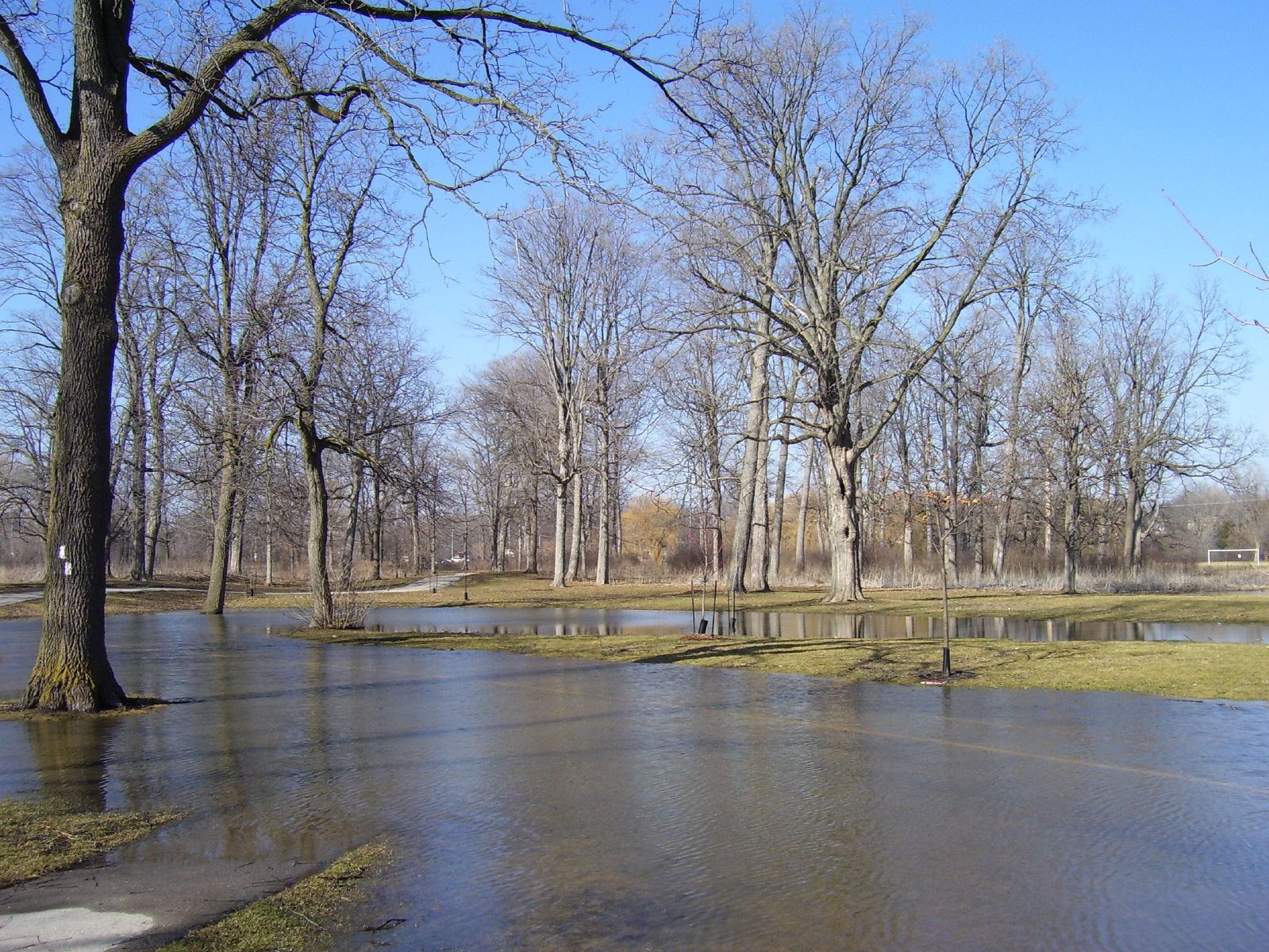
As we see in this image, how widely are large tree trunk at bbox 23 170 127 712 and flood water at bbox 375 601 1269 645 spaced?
35.2 feet

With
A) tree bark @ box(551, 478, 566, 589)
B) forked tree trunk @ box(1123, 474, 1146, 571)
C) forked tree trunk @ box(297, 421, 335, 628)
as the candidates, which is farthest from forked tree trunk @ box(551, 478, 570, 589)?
forked tree trunk @ box(1123, 474, 1146, 571)

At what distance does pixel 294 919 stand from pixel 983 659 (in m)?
11.1

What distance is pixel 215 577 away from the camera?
29.1m

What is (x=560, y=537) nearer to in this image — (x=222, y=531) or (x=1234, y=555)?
(x=222, y=531)

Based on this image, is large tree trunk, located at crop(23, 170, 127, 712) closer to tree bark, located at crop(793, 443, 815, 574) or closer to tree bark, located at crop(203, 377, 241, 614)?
tree bark, located at crop(203, 377, 241, 614)

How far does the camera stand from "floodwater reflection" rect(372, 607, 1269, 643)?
18.1m

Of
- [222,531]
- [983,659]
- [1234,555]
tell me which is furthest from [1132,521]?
[1234,555]

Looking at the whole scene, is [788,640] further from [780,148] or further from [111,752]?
[780,148]

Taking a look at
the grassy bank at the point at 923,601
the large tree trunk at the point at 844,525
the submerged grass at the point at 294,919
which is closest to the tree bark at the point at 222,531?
the grassy bank at the point at 923,601

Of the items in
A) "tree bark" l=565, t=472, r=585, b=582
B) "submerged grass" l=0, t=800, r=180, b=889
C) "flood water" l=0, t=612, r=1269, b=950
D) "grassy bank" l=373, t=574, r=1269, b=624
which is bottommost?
"flood water" l=0, t=612, r=1269, b=950

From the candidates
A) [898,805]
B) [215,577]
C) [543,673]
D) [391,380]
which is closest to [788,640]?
[543,673]

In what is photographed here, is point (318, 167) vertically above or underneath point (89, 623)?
above

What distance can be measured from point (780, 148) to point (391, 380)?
39.7ft

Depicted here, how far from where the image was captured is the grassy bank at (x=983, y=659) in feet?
37.6
